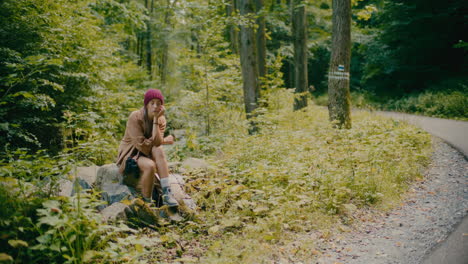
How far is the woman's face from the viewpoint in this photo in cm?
486

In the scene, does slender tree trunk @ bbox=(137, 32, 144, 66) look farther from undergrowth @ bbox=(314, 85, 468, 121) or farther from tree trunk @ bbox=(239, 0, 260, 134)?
undergrowth @ bbox=(314, 85, 468, 121)

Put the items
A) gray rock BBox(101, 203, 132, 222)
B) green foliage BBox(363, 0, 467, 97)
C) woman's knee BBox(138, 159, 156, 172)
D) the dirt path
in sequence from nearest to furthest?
the dirt path, gray rock BBox(101, 203, 132, 222), woman's knee BBox(138, 159, 156, 172), green foliage BBox(363, 0, 467, 97)

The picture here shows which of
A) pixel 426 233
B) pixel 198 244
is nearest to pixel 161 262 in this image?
pixel 198 244

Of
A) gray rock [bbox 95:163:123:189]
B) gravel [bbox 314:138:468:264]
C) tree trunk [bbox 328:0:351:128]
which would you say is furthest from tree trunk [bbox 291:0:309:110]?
gray rock [bbox 95:163:123:189]

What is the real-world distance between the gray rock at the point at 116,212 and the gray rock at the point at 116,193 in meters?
0.52

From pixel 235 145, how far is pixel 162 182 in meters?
3.16

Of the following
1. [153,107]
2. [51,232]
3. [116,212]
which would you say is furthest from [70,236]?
[153,107]

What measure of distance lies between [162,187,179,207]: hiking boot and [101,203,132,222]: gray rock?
0.63 meters

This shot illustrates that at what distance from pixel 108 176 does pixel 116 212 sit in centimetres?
125

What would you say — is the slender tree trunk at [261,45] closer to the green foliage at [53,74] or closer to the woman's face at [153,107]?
the green foliage at [53,74]

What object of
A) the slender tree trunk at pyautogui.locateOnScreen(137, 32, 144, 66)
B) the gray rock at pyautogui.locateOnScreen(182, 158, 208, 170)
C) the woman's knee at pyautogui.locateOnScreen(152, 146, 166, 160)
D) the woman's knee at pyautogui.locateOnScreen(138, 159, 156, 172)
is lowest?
the gray rock at pyautogui.locateOnScreen(182, 158, 208, 170)

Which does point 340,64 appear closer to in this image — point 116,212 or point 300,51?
point 300,51

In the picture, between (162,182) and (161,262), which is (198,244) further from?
(162,182)

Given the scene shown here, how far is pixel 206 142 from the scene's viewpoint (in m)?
8.50
